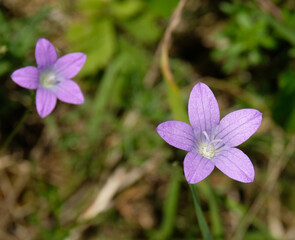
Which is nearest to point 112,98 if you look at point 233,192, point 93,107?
point 93,107

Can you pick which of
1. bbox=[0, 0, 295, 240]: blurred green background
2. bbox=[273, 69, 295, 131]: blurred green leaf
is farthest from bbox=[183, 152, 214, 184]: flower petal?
bbox=[273, 69, 295, 131]: blurred green leaf

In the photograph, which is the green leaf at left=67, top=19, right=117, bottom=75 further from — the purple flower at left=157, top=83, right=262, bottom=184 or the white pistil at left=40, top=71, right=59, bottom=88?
the purple flower at left=157, top=83, right=262, bottom=184

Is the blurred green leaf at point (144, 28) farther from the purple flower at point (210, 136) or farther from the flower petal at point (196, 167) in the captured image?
the flower petal at point (196, 167)

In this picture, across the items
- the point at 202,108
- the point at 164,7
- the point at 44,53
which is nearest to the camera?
the point at 202,108

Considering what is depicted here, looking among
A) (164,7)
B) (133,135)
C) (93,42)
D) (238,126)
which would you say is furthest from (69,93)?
(164,7)

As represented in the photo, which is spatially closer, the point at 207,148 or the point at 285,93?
the point at 207,148

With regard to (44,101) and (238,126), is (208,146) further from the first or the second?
(44,101)

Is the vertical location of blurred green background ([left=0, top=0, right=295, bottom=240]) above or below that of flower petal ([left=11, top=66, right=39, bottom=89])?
below

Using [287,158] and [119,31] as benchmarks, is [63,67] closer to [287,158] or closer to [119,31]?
[119,31]
